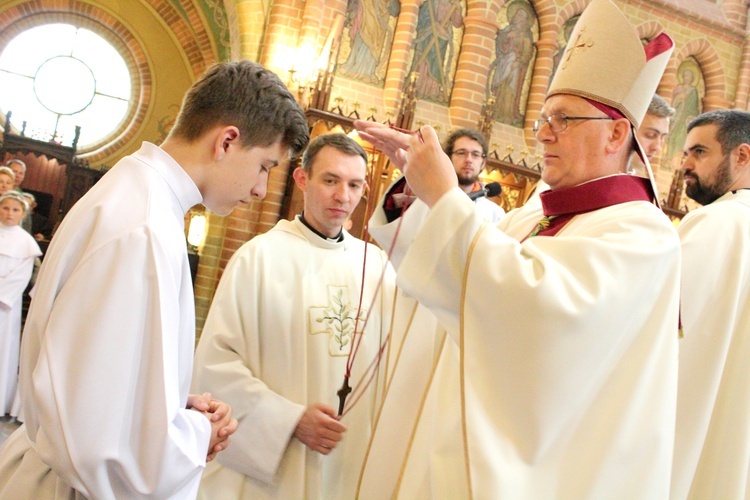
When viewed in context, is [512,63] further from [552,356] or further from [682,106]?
[552,356]

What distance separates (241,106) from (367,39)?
7.31 metres

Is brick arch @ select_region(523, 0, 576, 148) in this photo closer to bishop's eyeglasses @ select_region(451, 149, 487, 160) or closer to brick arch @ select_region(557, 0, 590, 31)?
brick arch @ select_region(557, 0, 590, 31)

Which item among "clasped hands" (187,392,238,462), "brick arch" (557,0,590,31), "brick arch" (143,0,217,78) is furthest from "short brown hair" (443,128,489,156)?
"brick arch" (143,0,217,78)

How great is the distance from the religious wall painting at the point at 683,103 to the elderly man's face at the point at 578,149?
9389 millimetres

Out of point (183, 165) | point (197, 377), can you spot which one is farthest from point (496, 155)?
point (183, 165)

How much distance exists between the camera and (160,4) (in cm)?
998

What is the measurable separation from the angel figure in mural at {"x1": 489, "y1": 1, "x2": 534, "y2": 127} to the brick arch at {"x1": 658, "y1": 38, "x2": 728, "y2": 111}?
2.64m

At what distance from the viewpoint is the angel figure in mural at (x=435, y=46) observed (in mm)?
8984

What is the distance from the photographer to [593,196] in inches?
78.6

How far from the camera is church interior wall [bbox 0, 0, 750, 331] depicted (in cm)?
769

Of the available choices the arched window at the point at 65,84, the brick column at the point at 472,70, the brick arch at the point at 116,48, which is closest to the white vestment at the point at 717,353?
the brick column at the point at 472,70

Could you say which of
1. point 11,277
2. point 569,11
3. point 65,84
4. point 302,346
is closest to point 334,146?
point 302,346

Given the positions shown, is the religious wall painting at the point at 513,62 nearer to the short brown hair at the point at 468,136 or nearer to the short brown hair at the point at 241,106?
the short brown hair at the point at 468,136

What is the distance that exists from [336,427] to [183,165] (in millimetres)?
1155
